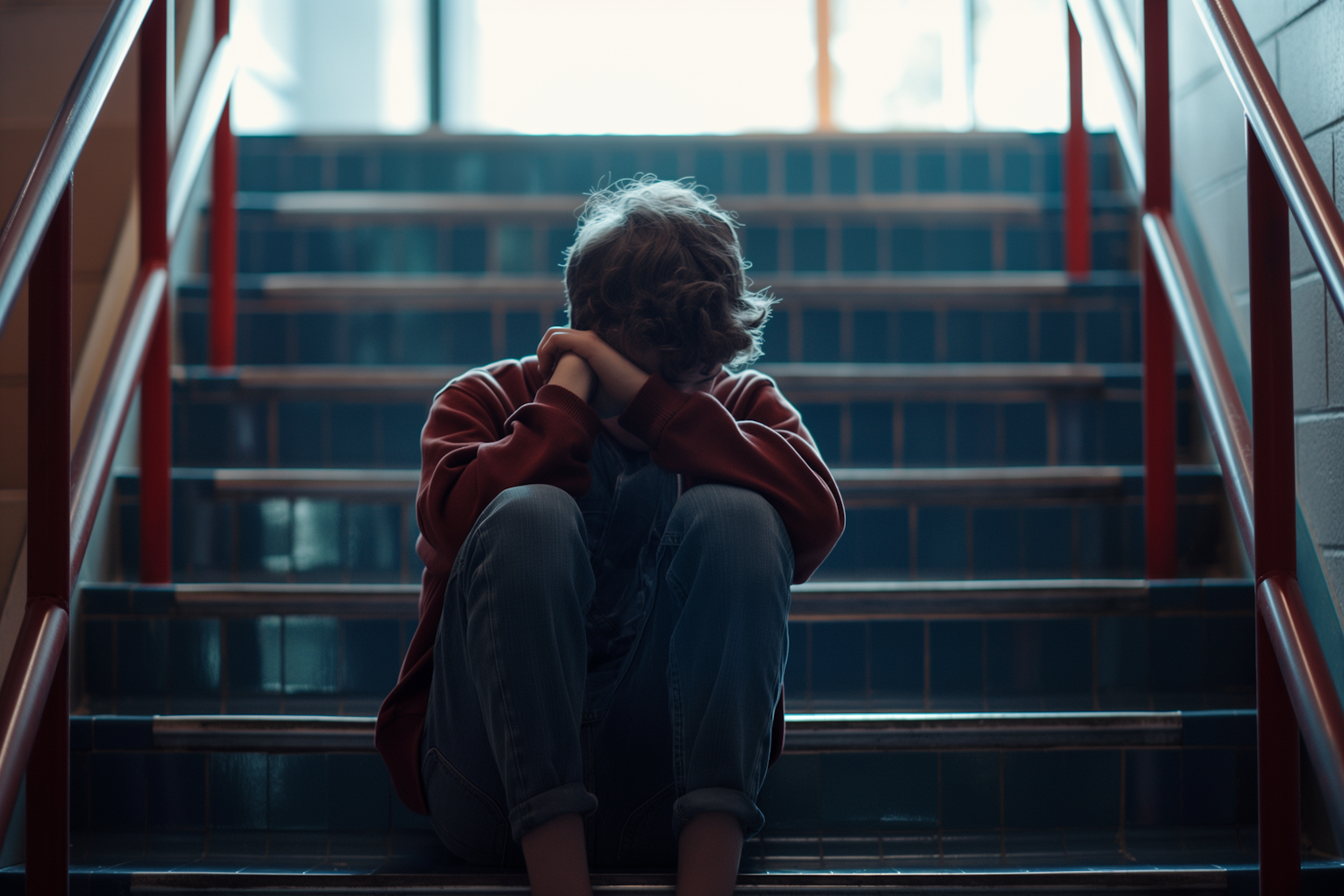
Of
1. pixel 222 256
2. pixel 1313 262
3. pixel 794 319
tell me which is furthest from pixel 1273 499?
pixel 222 256

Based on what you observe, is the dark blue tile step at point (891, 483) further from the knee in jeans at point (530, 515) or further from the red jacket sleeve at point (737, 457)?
the knee in jeans at point (530, 515)

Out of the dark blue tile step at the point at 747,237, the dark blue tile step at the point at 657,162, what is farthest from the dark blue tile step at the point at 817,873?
the dark blue tile step at the point at 657,162

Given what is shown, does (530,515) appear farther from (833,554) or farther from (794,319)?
(794,319)

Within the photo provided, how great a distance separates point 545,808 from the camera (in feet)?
3.01

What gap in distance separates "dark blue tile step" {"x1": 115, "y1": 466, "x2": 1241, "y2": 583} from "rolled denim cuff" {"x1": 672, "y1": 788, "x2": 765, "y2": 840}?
2.59 feet

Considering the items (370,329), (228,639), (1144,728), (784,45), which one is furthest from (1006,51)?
(228,639)

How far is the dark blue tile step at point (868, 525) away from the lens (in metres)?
1.68

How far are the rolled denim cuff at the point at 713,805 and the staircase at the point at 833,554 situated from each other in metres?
0.11

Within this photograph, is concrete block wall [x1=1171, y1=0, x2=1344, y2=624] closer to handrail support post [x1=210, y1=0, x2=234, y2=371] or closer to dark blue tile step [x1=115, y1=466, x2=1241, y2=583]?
dark blue tile step [x1=115, y1=466, x2=1241, y2=583]

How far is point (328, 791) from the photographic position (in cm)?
130

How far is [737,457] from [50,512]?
0.68 meters

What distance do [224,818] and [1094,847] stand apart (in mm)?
1062

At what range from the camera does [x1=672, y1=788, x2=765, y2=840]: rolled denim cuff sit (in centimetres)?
94

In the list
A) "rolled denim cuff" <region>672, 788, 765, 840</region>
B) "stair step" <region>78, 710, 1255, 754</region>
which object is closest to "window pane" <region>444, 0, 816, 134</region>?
"stair step" <region>78, 710, 1255, 754</region>
